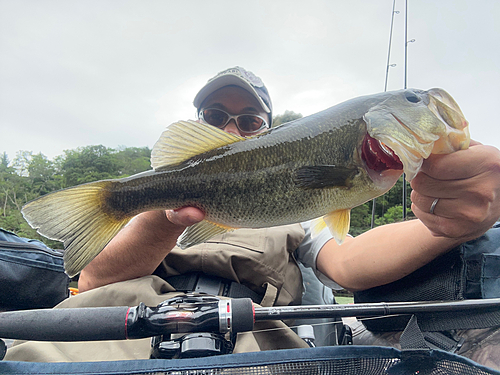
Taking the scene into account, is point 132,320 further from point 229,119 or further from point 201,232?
point 229,119

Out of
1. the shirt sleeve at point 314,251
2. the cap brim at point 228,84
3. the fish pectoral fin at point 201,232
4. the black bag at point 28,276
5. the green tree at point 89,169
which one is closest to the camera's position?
the fish pectoral fin at point 201,232

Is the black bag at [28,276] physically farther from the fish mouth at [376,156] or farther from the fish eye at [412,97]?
the fish eye at [412,97]

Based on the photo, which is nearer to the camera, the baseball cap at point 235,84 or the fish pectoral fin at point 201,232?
the fish pectoral fin at point 201,232

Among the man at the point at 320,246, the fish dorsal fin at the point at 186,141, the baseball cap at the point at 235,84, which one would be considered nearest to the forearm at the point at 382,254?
the man at the point at 320,246

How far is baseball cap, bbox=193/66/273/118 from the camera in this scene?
2.45 metres

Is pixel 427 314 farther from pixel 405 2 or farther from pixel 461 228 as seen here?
pixel 405 2

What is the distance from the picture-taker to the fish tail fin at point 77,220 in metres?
1.07

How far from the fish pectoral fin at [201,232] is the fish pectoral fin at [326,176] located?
14.7 inches

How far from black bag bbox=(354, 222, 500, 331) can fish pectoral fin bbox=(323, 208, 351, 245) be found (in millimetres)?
557

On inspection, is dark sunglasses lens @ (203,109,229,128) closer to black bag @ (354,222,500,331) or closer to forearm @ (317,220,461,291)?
forearm @ (317,220,461,291)

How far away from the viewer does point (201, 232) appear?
124 centimetres

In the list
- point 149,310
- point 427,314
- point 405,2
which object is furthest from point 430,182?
point 405,2

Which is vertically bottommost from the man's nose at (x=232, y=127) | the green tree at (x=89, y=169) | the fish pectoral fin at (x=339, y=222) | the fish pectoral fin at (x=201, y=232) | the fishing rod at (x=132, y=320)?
the fishing rod at (x=132, y=320)

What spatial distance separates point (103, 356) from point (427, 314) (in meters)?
1.41
